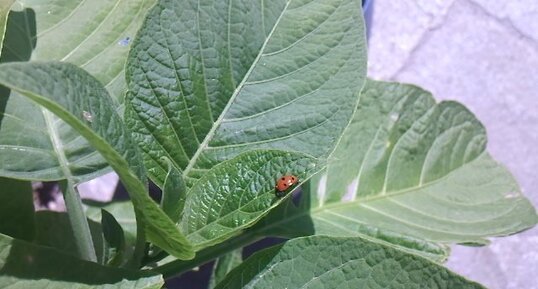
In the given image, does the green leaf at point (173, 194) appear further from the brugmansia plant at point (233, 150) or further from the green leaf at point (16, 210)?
the green leaf at point (16, 210)

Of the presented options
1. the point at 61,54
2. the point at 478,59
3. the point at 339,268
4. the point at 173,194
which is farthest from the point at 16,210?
the point at 478,59

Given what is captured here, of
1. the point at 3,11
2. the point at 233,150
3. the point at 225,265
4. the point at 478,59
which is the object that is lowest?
the point at 225,265

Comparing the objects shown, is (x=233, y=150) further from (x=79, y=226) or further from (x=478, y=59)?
(x=478, y=59)

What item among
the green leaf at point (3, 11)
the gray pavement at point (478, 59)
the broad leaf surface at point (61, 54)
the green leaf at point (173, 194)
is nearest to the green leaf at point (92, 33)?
the broad leaf surface at point (61, 54)

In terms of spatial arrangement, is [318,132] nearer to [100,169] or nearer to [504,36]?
[100,169]

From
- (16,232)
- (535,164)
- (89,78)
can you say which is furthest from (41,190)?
(535,164)

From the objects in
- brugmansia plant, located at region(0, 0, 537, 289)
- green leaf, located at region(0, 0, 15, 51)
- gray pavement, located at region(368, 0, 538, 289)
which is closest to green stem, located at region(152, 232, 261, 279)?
brugmansia plant, located at region(0, 0, 537, 289)
